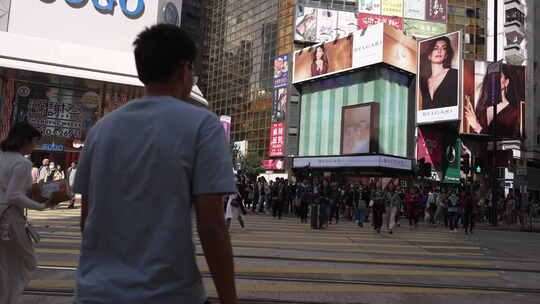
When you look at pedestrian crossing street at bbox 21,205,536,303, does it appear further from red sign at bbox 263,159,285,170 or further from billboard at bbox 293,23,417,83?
red sign at bbox 263,159,285,170

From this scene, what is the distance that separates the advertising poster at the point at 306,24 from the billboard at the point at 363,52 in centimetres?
927

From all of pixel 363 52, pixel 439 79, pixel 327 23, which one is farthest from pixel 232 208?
pixel 327 23

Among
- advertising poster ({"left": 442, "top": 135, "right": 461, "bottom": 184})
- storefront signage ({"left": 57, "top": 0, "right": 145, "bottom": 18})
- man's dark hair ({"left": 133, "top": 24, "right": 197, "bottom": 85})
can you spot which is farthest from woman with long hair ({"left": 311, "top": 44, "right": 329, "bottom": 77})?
man's dark hair ({"left": 133, "top": 24, "right": 197, "bottom": 85})

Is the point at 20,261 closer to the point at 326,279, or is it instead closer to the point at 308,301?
the point at 308,301

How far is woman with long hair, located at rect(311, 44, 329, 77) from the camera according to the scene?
44.8 m

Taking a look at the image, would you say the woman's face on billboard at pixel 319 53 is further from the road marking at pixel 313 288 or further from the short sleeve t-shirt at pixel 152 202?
the short sleeve t-shirt at pixel 152 202

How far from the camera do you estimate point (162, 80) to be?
153cm

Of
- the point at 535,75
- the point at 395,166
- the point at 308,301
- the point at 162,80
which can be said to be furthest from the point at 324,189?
the point at 535,75

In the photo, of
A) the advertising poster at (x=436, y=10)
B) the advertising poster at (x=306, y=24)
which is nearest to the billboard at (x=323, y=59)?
the advertising poster at (x=306, y=24)

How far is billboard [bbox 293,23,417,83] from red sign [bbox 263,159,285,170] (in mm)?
12070

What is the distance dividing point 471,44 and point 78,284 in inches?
2380

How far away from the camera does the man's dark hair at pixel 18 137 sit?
10.7 ft

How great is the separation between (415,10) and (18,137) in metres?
59.4

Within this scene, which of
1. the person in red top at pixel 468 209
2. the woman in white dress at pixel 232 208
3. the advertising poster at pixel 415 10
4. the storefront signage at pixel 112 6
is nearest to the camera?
the woman in white dress at pixel 232 208
